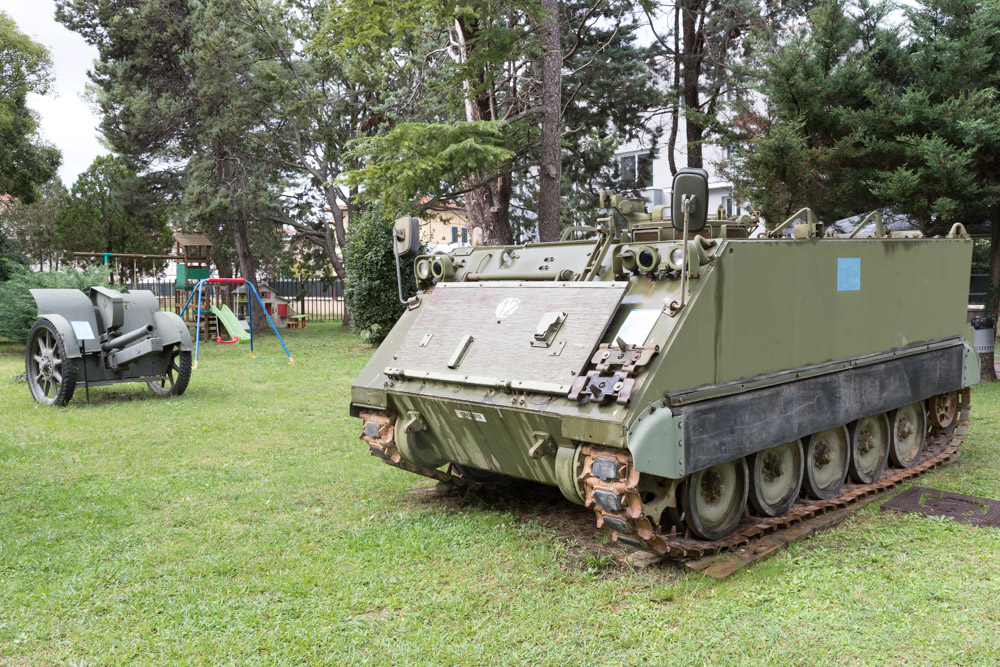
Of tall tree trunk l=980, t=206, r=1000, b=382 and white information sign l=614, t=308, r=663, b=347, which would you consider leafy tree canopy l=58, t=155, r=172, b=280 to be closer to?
tall tree trunk l=980, t=206, r=1000, b=382

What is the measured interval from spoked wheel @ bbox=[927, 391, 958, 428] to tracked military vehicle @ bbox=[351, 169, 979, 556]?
2.81ft

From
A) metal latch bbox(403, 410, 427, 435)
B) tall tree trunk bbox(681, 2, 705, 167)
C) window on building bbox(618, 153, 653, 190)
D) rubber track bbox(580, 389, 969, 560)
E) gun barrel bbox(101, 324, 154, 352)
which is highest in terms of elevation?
tall tree trunk bbox(681, 2, 705, 167)

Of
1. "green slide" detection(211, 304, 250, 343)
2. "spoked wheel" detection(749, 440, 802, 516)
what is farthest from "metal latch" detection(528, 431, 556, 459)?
"green slide" detection(211, 304, 250, 343)

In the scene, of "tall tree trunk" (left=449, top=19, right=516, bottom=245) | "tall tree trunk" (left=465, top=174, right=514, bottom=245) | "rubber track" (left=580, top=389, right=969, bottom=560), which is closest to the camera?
"rubber track" (left=580, top=389, right=969, bottom=560)

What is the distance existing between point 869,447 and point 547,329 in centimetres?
344

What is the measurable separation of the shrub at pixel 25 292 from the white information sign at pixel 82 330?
5012 mm

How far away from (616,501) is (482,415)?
3.62ft

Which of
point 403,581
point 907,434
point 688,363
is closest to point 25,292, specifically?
point 403,581

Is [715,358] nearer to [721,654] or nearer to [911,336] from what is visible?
[721,654]

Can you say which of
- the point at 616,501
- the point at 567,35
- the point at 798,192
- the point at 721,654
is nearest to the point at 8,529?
the point at 616,501

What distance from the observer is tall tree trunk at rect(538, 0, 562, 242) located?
1392cm

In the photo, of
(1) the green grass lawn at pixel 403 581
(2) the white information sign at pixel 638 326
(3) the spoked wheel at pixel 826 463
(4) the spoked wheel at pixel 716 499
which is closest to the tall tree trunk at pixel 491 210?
(1) the green grass lawn at pixel 403 581

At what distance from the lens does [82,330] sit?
11.0 metres

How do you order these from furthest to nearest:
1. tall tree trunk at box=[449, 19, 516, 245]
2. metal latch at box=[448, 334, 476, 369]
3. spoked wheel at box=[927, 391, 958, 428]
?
1. tall tree trunk at box=[449, 19, 516, 245]
2. spoked wheel at box=[927, 391, 958, 428]
3. metal latch at box=[448, 334, 476, 369]
